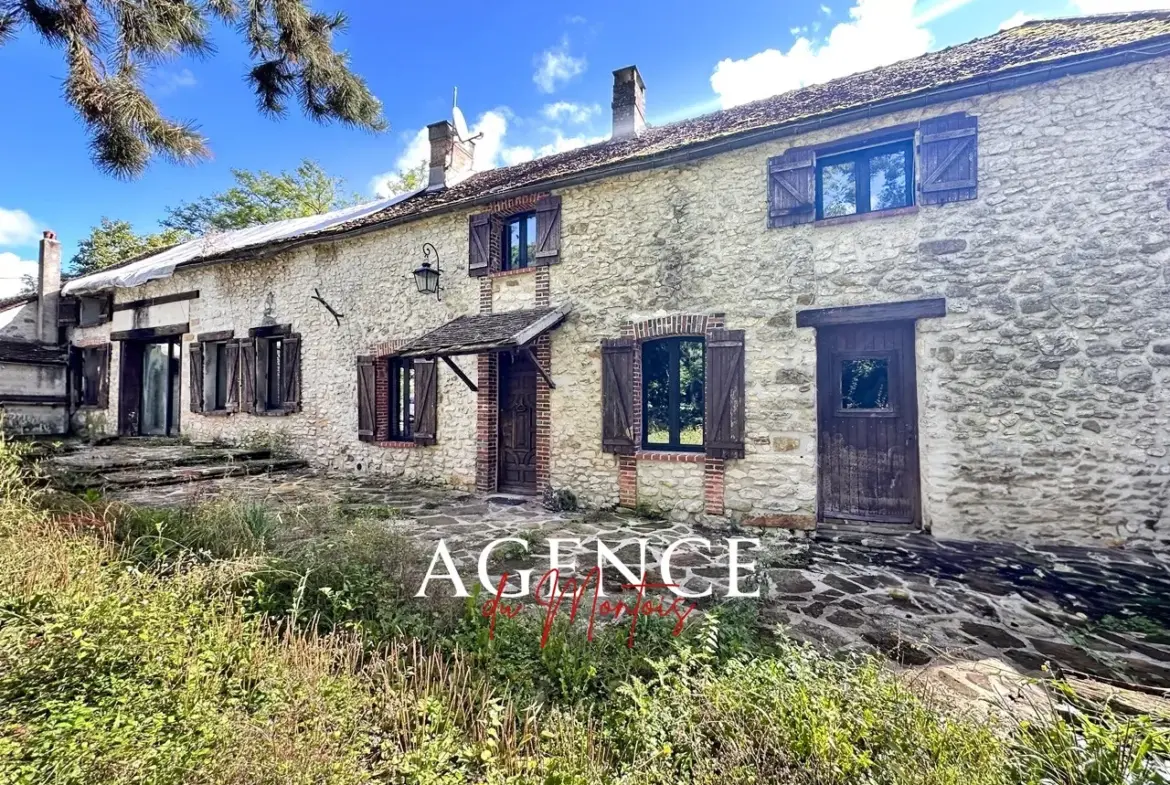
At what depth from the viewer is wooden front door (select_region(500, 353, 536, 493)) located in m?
7.83

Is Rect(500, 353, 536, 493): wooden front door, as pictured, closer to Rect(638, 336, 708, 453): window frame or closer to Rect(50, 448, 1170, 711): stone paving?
Rect(50, 448, 1170, 711): stone paving

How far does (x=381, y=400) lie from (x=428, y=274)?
2428mm

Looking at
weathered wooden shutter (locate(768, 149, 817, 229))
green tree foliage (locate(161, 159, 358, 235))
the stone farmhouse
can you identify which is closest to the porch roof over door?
the stone farmhouse

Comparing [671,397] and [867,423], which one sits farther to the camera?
[671,397]

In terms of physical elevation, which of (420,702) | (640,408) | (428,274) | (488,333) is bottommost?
(420,702)

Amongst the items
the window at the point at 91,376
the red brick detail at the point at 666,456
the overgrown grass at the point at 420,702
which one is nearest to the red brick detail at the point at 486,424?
the red brick detail at the point at 666,456

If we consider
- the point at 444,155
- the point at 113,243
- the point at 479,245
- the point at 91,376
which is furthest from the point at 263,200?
the point at 479,245

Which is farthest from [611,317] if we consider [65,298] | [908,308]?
[65,298]

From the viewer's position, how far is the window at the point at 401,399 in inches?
352

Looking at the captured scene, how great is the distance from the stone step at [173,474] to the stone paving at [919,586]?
0.24m

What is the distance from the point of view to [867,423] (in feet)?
19.2

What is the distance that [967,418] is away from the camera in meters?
5.30

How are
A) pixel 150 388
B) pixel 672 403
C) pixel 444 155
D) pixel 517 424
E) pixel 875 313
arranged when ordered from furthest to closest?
pixel 150 388, pixel 444 155, pixel 517 424, pixel 672 403, pixel 875 313

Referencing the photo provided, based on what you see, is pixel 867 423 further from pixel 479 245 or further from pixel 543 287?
pixel 479 245
